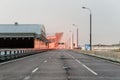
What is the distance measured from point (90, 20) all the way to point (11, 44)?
4866cm

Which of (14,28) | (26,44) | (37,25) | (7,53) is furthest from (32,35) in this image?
(7,53)

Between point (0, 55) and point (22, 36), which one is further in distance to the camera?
point (22, 36)

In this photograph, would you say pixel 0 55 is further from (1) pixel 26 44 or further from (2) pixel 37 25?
(2) pixel 37 25

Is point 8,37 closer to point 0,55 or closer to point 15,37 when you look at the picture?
point 15,37

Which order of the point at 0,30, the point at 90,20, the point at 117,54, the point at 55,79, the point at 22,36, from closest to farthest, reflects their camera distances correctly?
the point at 55,79 → the point at 117,54 → the point at 90,20 → the point at 22,36 → the point at 0,30

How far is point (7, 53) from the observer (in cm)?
3547

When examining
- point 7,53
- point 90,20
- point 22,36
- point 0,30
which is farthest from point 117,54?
point 0,30

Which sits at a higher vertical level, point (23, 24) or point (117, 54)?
point (23, 24)

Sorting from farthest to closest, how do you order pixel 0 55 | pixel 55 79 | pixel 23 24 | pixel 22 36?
pixel 23 24 → pixel 22 36 → pixel 0 55 → pixel 55 79

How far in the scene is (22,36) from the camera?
105625 mm

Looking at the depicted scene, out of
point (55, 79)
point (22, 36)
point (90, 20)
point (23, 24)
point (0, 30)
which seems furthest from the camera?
point (23, 24)

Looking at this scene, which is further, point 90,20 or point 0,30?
point 0,30

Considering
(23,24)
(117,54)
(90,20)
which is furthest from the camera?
(23,24)

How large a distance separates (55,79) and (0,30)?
4588 inches
